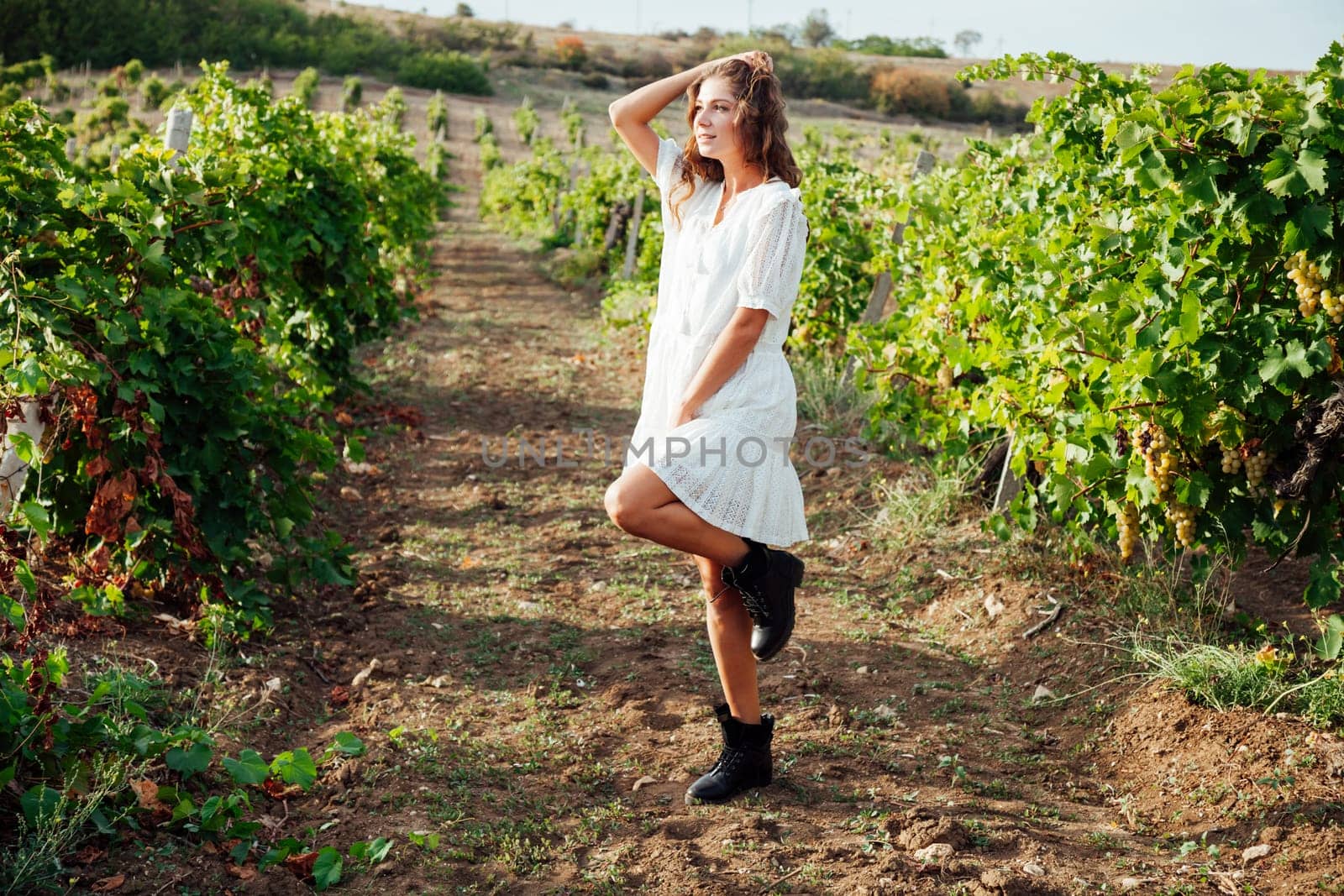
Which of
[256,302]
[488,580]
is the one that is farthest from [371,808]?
[256,302]

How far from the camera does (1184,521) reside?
11.3ft

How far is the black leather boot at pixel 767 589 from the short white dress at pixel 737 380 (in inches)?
2.1

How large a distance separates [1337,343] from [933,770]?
1630mm

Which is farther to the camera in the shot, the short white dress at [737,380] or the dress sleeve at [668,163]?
the dress sleeve at [668,163]

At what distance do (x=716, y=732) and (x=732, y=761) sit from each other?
0.43m

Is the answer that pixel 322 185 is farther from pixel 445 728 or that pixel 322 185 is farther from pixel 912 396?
pixel 445 728

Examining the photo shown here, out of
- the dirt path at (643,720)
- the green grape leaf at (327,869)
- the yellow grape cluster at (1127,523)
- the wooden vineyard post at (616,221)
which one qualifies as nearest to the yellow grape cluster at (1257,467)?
the yellow grape cluster at (1127,523)

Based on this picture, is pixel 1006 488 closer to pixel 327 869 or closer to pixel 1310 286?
pixel 1310 286

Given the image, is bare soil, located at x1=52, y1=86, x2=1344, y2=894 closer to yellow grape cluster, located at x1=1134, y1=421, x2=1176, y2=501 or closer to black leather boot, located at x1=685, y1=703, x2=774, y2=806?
black leather boot, located at x1=685, y1=703, x2=774, y2=806

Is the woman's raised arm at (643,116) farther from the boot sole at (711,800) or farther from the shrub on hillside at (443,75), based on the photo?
the shrub on hillside at (443,75)

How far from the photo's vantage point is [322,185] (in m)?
6.55

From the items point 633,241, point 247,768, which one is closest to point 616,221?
point 633,241

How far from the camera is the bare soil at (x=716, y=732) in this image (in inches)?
99.0

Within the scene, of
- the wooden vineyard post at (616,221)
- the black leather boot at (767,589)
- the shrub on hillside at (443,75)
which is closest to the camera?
the black leather boot at (767,589)
